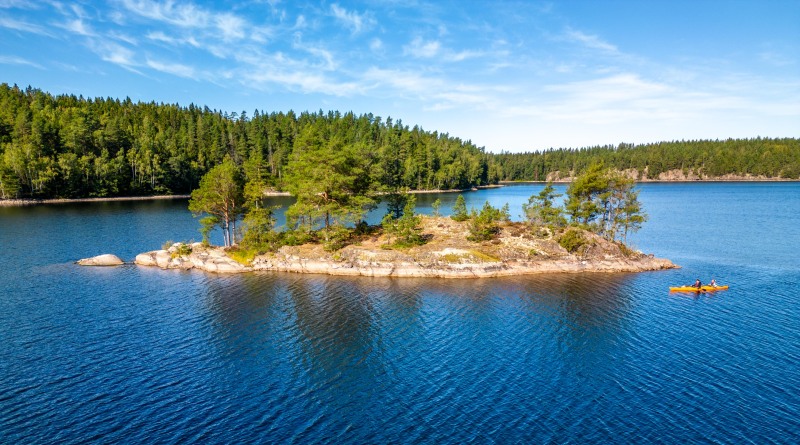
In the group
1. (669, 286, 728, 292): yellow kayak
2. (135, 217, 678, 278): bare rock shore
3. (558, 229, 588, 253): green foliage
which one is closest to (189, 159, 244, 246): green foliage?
(135, 217, 678, 278): bare rock shore

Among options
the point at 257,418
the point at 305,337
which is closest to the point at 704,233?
the point at 305,337

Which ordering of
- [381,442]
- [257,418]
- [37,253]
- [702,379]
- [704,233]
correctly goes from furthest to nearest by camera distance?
[704,233] → [37,253] → [702,379] → [257,418] → [381,442]

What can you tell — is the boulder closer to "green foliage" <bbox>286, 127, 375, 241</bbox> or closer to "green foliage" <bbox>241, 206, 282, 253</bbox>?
"green foliage" <bbox>241, 206, 282, 253</bbox>

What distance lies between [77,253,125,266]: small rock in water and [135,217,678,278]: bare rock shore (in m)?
3.39

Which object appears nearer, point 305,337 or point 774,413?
point 774,413

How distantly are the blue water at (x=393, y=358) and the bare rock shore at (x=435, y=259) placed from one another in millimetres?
2959

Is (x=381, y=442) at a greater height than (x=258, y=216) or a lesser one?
lesser

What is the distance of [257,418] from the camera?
29.6 metres

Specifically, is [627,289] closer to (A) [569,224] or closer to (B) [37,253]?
(A) [569,224]

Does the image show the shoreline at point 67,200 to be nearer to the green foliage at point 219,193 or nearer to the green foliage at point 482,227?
the green foliage at point 219,193

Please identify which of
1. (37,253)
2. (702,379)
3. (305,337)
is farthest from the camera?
(37,253)

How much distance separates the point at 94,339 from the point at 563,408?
141 feet

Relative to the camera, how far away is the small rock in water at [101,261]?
69.2 metres

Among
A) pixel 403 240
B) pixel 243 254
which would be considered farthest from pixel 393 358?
pixel 243 254
